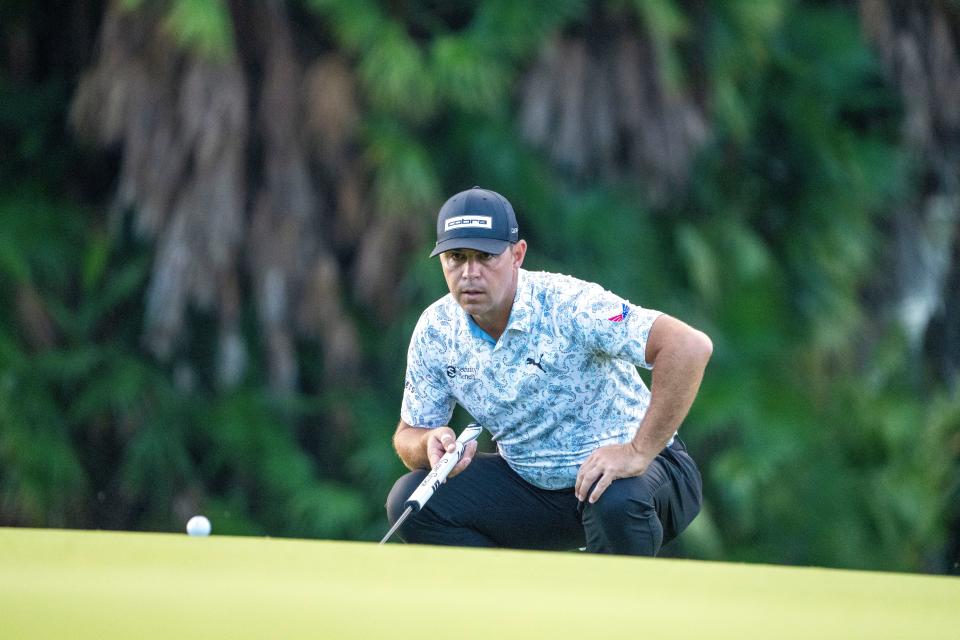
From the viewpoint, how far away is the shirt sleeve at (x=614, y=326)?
4266mm

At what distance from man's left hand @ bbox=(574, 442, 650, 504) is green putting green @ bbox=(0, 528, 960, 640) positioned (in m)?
1.68

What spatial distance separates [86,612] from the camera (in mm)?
2303

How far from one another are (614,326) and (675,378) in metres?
0.23

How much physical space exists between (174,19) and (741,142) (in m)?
4.18

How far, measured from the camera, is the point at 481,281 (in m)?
4.44

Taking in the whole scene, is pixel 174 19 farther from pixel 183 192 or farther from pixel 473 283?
pixel 473 283

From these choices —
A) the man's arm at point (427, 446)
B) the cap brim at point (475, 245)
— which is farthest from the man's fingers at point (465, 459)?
the cap brim at point (475, 245)

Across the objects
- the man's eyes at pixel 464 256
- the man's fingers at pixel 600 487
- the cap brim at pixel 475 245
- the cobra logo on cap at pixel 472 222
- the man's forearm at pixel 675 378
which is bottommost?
the man's fingers at pixel 600 487

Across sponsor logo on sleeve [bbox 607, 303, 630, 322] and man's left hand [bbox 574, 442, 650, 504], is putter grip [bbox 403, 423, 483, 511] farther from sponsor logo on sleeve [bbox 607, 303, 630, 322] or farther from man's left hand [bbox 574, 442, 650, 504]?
sponsor logo on sleeve [bbox 607, 303, 630, 322]

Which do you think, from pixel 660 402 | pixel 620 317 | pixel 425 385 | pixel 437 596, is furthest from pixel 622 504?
pixel 437 596

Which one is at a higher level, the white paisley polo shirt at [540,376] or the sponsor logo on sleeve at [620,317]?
the sponsor logo on sleeve at [620,317]

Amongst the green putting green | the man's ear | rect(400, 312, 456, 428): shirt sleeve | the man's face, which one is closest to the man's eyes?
the man's face

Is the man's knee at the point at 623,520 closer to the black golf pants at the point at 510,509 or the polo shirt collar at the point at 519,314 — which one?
the black golf pants at the point at 510,509

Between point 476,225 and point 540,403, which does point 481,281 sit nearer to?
point 476,225
